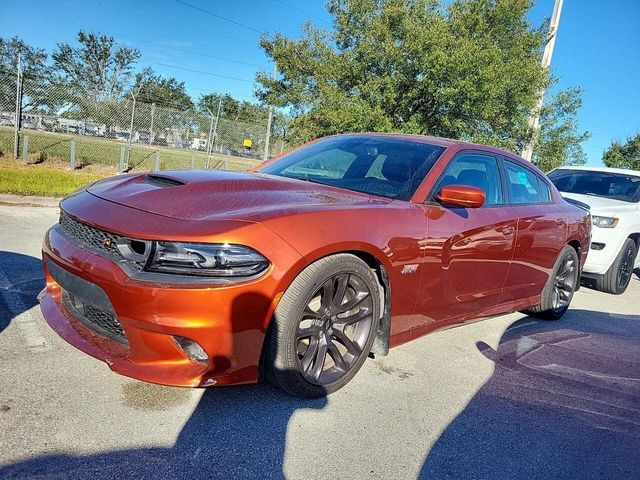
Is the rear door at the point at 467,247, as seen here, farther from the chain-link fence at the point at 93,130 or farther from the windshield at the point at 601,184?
the chain-link fence at the point at 93,130

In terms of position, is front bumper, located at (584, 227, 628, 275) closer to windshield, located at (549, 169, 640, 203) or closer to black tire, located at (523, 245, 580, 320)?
windshield, located at (549, 169, 640, 203)

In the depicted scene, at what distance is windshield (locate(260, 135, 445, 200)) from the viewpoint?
328cm

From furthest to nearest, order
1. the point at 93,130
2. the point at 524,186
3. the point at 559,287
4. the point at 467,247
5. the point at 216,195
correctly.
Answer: the point at 93,130
the point at 559,287
the point at 524,186
the point at 467,247
the point at 216,195

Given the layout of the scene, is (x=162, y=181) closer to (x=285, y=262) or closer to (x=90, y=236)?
(x=90, y=236)

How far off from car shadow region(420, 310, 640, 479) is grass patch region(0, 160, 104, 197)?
7931 millimetres

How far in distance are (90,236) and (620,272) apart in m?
6.77

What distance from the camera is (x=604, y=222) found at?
20.9 feet

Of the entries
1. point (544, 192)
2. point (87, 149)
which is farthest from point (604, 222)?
point (87, 149)

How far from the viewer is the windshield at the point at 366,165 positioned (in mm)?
3279

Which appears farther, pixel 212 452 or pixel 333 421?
pixel 333 421

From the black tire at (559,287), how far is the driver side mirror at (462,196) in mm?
2061

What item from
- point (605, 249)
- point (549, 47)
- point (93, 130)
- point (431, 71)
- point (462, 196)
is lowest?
point (605, 249)

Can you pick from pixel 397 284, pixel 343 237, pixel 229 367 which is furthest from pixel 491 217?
pixel 229 367

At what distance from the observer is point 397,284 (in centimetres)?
289
